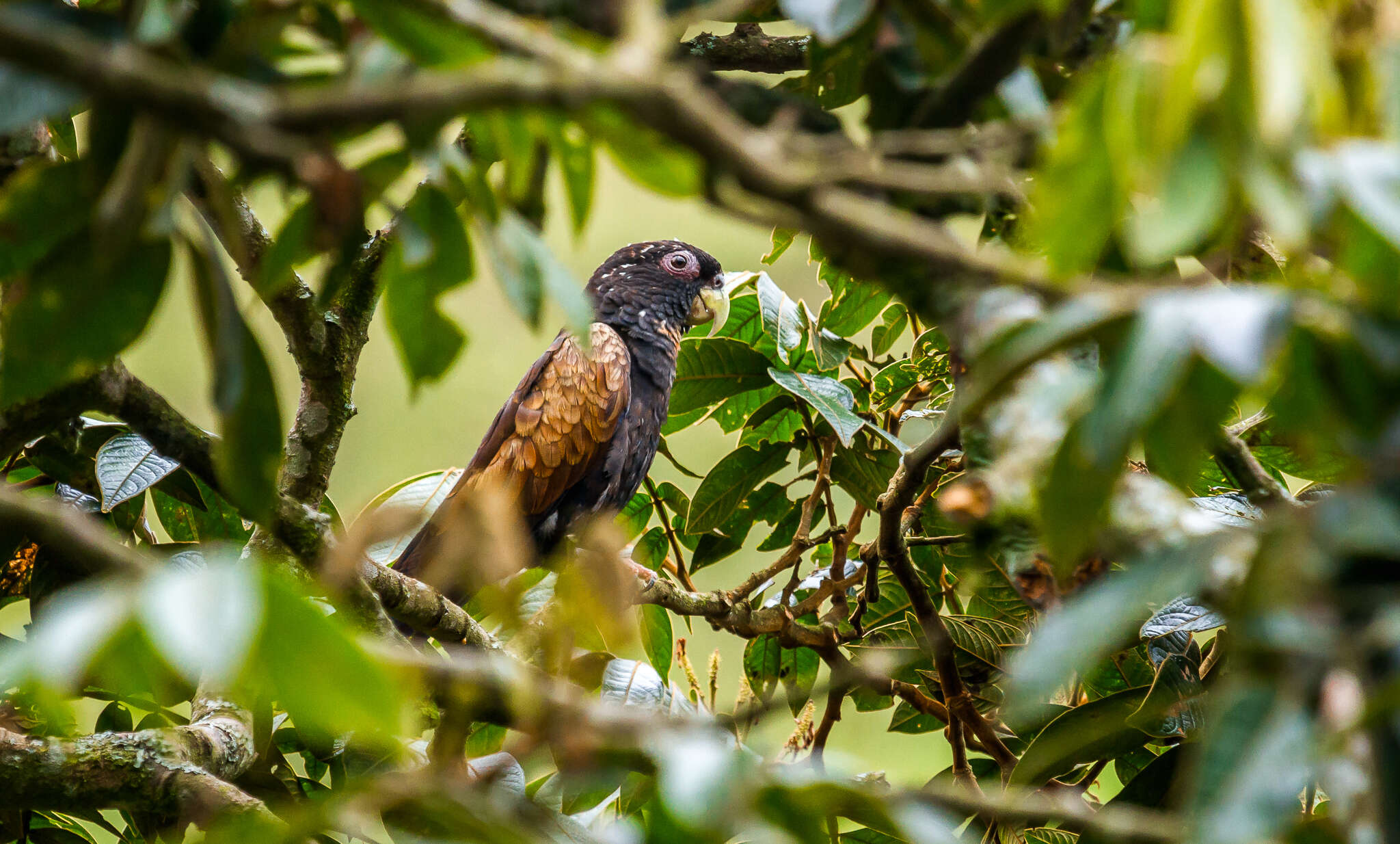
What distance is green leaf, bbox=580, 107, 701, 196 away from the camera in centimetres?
→ 39

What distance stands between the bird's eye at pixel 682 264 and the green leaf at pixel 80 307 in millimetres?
2343

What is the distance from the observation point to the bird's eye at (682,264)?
9.21 feet

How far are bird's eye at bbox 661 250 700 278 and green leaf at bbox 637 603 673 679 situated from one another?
1.29 meters

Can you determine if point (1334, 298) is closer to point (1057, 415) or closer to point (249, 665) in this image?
point (1057, 415)

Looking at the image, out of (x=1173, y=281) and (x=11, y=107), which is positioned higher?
(x=11, y=107)

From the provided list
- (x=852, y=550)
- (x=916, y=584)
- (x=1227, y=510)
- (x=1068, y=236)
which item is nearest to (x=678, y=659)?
(x=916, y=584)

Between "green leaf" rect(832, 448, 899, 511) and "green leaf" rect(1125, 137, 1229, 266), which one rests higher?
"green leaf" rect(1125, 137, 1229, 266)

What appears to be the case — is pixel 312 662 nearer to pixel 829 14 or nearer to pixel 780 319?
pixel 829 14

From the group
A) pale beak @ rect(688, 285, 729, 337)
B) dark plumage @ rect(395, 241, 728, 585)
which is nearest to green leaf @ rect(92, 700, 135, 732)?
dark plumage @ rect(395, 241, 728, 585)

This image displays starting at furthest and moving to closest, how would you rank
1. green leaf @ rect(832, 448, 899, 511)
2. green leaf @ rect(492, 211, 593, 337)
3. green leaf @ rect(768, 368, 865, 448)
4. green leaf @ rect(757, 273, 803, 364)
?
green leaf @ rect(832, 448, 899, 511)
green leaf @ rect(757, 273, 803, 364)
green leaf @ rect(768, 368, 865, 448)
green leaf @ rect(492, 211, 593, 337)

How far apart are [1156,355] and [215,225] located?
127cm

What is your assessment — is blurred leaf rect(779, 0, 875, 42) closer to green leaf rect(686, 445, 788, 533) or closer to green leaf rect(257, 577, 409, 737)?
green leaf rect(257, 577, 409, 737)

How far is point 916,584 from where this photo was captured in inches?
52.0

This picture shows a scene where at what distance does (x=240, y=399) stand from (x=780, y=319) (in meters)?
1.16
